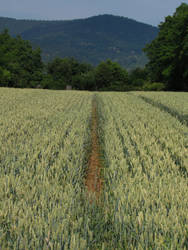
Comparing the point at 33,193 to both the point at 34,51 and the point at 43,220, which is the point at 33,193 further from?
the point at 34,51

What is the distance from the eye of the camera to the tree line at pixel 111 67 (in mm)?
41438

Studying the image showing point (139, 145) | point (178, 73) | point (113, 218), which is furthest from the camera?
point (178, 73)

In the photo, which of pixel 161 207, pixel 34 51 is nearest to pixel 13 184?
pixel 161 207

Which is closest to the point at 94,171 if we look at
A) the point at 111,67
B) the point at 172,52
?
the point at 172,52

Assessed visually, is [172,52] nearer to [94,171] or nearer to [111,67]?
[94,171]

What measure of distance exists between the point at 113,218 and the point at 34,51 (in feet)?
→ 256

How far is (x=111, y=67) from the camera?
90.4 meters

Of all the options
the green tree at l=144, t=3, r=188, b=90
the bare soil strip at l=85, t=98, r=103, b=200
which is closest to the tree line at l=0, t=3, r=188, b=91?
the green tree at l=144, t=3, r=188, b=90

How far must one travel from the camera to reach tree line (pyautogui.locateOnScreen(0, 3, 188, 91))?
136 feet

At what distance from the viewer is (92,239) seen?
7.86 feet

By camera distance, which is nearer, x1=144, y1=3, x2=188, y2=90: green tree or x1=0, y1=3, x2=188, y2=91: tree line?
x1=144, y1=3, x2=188, y2=90: green tree

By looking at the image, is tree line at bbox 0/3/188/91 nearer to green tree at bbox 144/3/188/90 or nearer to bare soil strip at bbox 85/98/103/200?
green tree at bbox 144/3/188/90

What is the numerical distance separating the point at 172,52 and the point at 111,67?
161 feet

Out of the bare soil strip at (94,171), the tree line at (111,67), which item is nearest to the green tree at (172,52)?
the tree line at (111,67)
